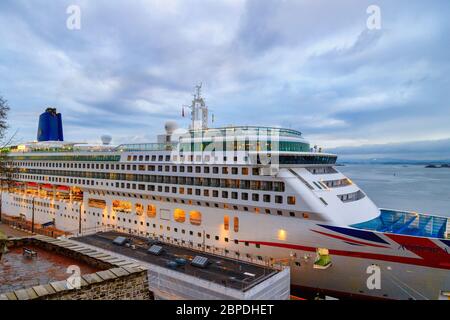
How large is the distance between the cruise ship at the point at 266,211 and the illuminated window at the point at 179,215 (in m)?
0.08

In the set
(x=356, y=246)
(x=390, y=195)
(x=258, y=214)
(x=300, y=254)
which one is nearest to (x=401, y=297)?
(x=356, y=246)

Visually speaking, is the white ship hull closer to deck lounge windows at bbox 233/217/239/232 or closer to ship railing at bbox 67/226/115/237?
deck lounge windows at bbox 233/217/239/232

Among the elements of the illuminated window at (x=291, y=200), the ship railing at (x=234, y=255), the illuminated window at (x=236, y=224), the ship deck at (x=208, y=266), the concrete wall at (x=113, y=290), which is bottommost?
the ship railing at (x=234, y=255)

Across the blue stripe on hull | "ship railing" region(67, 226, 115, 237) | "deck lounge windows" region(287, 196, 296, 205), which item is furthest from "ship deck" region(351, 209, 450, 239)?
"ship railing" region(67, 226, 115, 237)

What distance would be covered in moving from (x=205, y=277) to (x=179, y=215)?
911cm

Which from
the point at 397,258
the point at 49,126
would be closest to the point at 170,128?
the point at 397,258

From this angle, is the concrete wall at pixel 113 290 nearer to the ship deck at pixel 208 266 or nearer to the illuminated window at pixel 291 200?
the ship deck at pixel 208 266

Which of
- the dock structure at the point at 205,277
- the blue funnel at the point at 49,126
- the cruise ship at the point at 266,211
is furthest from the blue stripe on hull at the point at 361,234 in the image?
the blue funnel at the point at 49,126

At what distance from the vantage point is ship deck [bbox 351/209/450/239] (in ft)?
55.8

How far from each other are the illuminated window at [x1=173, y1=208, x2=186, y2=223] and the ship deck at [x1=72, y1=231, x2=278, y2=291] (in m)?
3.06

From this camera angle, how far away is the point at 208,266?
16203mm

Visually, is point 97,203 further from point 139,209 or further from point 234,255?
point 234,255

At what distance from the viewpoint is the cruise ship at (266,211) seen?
1579 centimetres

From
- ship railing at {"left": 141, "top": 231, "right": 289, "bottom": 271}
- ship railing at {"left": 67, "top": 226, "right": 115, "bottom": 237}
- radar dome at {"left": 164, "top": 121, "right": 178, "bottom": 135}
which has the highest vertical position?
radar dome at {"left": 164, "top": 121, "right": 178, "bottom": 135}
